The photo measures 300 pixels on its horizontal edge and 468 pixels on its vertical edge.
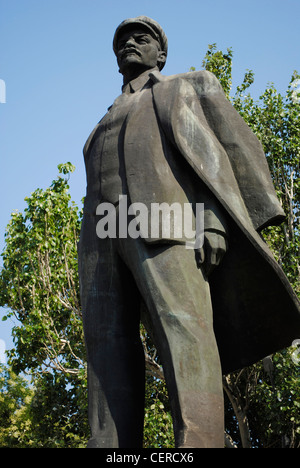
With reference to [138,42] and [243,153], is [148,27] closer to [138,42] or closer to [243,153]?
[138,42]

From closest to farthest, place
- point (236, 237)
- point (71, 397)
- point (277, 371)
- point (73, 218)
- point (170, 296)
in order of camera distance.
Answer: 1. point (170, 296)
2. point (236, 237)
3. point (277, 371)
4. point (73, 218)
5. point (71, 397)

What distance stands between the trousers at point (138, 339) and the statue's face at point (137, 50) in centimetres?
117

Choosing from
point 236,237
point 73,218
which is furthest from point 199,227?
point 73,218

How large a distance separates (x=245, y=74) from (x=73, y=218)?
6.19 meters

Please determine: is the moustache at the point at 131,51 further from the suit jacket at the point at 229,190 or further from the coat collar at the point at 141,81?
the suit jacket at the point at 229,190

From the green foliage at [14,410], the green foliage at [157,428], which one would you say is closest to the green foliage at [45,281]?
the green foliage at [157,428]

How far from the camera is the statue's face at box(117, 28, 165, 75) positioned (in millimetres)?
4547

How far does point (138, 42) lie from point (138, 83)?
0.29 metres

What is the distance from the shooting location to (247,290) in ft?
13.1

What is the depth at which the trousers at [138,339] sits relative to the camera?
3492mm

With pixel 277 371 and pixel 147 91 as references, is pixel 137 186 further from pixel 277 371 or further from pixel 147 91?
pixel 277 371

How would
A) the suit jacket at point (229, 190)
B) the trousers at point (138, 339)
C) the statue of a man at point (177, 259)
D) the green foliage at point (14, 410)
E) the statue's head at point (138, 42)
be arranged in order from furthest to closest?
the green foliage at point (14, 410), the statue's head at point (138, 42), the suit jacket at point (229, 190), the statue of a man at point (177, 259), the trousers at point (138, 339)

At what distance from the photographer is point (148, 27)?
14.9 ft

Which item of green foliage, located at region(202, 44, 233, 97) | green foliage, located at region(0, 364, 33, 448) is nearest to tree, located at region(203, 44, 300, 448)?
green foliage, located at region(202, 44, 233, 97)
